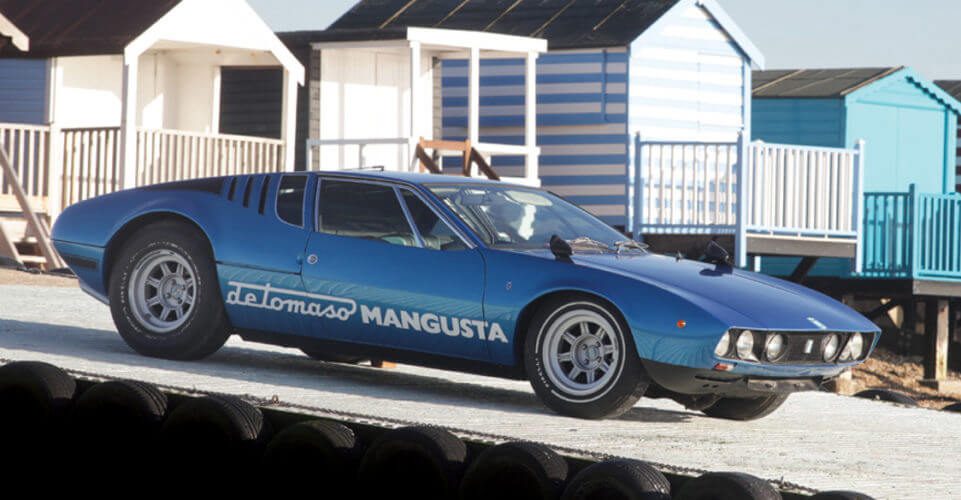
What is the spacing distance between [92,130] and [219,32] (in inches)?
81.8

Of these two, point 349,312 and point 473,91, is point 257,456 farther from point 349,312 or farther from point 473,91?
point 473,91

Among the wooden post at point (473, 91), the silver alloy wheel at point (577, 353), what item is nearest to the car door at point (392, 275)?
the silver alloy wheel at point (577, 353)

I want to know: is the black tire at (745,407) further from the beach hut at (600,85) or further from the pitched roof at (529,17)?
the beach hut at (600,85)

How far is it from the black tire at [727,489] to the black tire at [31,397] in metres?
3.07

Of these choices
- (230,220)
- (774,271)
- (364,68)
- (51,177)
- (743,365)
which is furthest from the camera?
(774,271)

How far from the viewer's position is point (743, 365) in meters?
8.81

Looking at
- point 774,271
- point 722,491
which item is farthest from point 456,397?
point 774,271

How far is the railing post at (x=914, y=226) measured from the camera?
24.2 m

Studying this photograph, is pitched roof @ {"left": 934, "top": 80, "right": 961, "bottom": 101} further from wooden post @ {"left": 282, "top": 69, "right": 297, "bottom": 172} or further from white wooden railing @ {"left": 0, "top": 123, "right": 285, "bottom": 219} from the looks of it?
white wooden railing @ {"left": 0, "top": 123, "right": 285, "bottom": 219}

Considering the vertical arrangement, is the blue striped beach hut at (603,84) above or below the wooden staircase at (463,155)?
above

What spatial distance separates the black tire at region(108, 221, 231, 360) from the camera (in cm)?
Result: 1023

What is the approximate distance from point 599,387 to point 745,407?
1304 millimetres

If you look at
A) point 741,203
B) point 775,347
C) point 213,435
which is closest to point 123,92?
point 741,203

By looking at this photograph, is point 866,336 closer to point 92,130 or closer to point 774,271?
point 92,130
